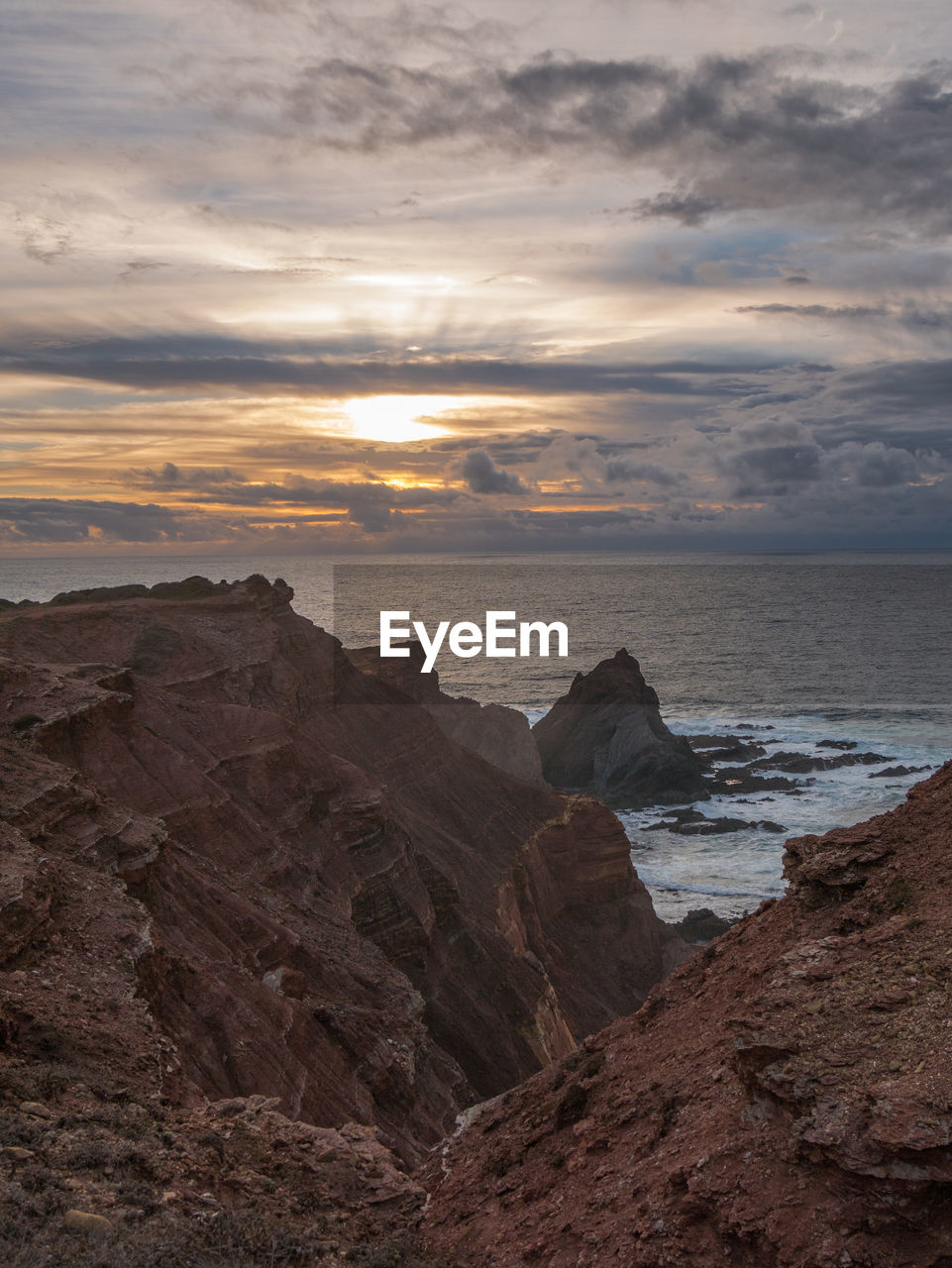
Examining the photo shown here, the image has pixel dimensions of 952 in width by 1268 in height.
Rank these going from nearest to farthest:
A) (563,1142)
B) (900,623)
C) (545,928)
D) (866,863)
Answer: (563,1142) → (866,863) → (545,928) → (900,623)

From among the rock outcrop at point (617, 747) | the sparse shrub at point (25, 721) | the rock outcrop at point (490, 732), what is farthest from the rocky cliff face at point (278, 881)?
the rock outcrop at point (617, 747)

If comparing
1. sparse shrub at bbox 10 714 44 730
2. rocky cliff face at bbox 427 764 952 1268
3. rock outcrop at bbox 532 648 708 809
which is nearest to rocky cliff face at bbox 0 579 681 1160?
sparse shrub at bbox 10 714 44 730

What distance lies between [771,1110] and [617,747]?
73646 millimetres

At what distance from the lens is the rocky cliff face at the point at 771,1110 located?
8.23 metres

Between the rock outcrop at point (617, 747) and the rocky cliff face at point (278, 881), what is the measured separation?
23.9 meters

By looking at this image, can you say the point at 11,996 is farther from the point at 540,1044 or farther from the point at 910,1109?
the point at 540,1044

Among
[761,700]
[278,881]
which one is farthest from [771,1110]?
[761,700]

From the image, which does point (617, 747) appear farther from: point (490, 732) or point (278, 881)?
point (278, 881)

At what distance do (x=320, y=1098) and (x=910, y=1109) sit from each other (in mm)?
14728

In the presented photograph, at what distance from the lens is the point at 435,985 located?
118 ft

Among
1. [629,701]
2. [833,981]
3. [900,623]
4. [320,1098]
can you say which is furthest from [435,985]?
[900,623]

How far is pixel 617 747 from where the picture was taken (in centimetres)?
8238

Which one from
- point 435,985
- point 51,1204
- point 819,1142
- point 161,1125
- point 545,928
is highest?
point 819,1142

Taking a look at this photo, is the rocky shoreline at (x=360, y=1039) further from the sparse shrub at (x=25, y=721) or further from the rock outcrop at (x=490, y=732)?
the rock outcrop at (x=490, y=732)
